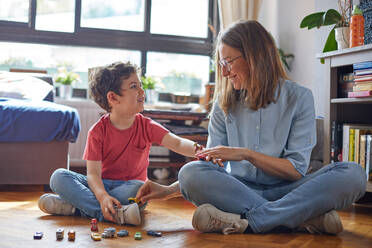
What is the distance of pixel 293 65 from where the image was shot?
3.75m

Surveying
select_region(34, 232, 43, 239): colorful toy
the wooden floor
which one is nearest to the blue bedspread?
the wooden floor

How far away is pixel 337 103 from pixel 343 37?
355 mm

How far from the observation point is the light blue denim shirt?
5.45 feet

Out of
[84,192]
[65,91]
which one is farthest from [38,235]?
[65,91]

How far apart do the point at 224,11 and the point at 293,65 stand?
735 millimetres

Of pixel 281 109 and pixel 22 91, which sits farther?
pixel 22 91

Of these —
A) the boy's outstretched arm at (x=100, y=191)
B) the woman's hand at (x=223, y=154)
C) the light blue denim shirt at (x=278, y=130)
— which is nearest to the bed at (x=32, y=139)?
the boy's outstretched arm at (x=100, y=191)

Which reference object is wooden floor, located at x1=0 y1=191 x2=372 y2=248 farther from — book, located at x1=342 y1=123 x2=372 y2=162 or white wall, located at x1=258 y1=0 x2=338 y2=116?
white wall, located at x1=258 y1=0 x2=338 y2=116

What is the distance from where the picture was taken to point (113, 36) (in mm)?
4203

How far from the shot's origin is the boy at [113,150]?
6.10 feet

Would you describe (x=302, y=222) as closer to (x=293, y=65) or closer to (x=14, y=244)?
(x=14, y=244)

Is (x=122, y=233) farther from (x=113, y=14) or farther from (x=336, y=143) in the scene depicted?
(x=113, y=14)

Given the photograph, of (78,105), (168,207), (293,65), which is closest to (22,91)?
(78,105)

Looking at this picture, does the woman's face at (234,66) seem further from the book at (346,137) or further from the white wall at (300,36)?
the white wall at (300,36)
